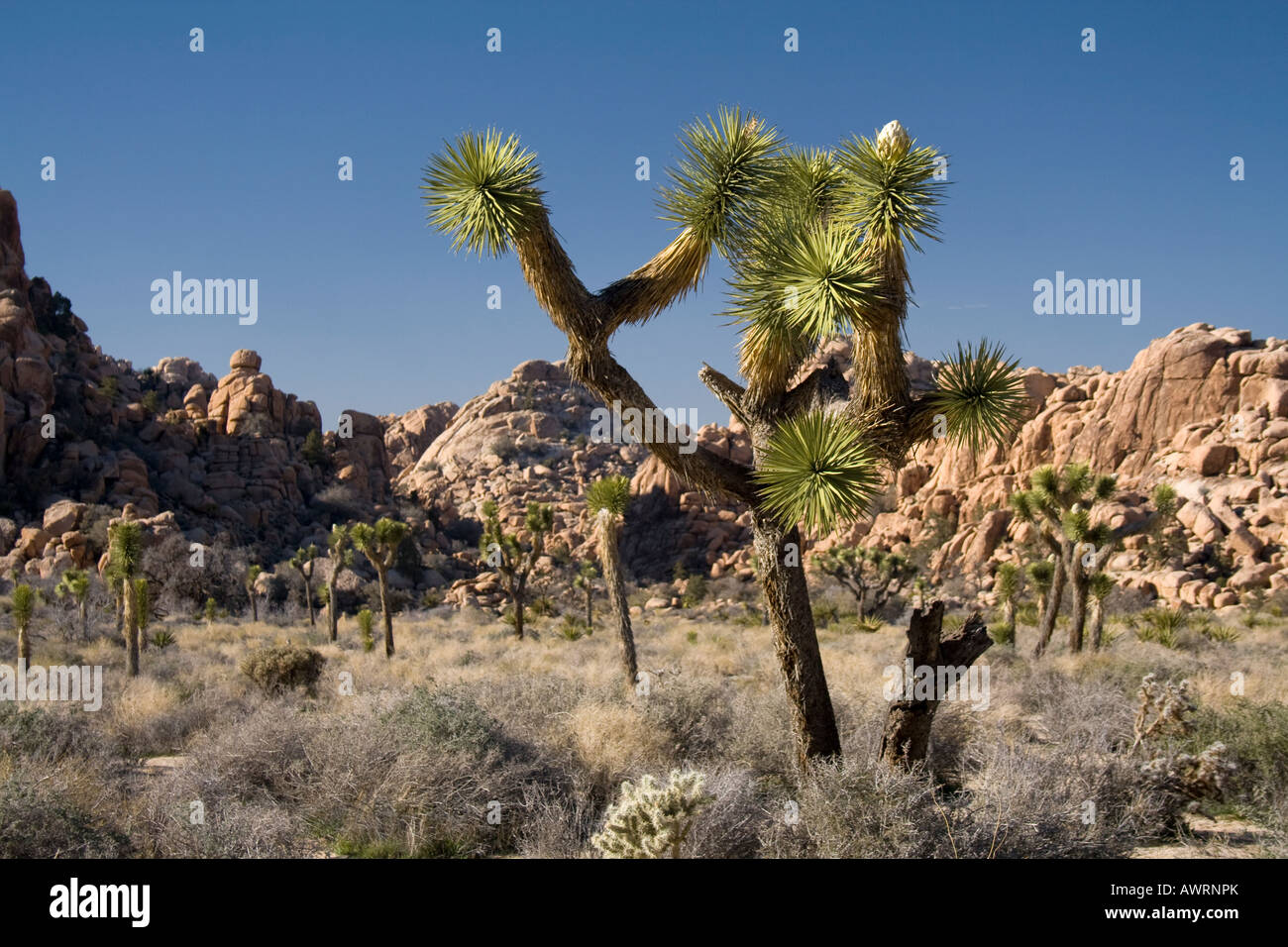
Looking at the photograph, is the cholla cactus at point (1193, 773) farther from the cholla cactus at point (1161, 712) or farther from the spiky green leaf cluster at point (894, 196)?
the spiky green leaf cluster at point (894, 196)

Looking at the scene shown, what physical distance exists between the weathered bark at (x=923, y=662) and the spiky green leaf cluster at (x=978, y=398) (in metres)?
1.38

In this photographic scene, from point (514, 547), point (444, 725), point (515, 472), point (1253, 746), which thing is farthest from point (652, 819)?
point (515, 472)

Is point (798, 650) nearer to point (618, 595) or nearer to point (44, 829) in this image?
point (44, 829)

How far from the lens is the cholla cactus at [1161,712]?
725 cm

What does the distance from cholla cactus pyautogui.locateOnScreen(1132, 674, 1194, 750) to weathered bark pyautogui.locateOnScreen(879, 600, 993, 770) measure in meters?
2.04

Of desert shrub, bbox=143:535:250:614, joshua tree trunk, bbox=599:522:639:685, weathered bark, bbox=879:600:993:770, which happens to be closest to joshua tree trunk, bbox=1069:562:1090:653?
joshua tree trunk, bbox=599:522:639:685

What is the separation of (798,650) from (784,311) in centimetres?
A: 270

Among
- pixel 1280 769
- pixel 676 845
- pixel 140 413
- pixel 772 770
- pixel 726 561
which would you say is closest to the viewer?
pixel 676 845

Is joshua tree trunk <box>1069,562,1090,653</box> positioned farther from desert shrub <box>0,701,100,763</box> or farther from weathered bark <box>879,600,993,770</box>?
desert shrub <box>0,701,100,763</box>

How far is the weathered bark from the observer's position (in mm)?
6266

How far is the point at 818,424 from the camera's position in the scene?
19.0 ft
